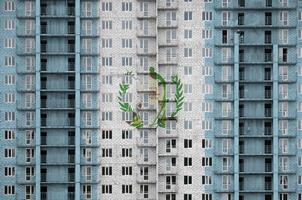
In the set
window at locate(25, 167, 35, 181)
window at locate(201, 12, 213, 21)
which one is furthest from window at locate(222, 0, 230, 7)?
window at locate(25, 167, 35, 181)

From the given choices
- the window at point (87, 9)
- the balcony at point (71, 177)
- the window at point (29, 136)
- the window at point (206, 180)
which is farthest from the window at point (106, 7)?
the window at point (206, 180)

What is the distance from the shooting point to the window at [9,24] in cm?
10369

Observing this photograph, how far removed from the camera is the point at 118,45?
342ft

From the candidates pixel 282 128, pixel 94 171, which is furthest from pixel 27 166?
pixel 282 128

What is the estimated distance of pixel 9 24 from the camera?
4087 inches

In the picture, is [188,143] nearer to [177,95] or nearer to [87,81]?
[177,95]

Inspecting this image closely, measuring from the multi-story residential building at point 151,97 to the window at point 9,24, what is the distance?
0.51ft

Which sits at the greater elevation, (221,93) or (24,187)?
(221,93)

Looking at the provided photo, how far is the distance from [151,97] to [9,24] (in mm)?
24614

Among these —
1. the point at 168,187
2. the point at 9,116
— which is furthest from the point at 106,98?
the point at 168,187

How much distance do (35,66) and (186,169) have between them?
28.0 metres

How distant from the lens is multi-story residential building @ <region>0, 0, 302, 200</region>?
10275cm

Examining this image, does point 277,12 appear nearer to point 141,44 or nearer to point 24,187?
point 141,44

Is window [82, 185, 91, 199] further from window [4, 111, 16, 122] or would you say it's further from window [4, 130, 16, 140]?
window [4, 111, 16, 122]
